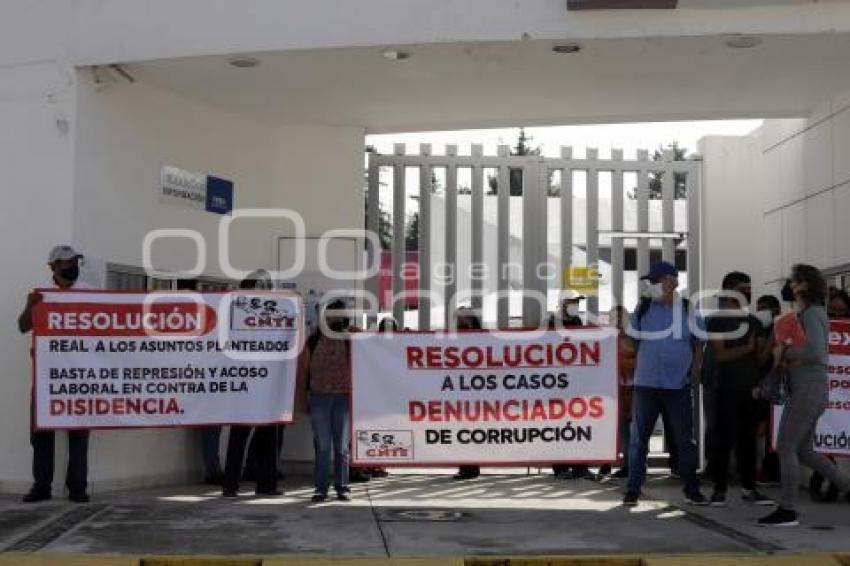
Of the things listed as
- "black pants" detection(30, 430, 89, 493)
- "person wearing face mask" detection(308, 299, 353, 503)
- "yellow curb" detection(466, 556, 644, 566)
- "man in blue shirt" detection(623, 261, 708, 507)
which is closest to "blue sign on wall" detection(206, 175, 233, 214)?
"person wearing face mask" detection(308, 299, 353, 503)

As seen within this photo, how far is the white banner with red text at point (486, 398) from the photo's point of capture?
8820 mm

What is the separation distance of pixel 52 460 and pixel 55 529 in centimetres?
133

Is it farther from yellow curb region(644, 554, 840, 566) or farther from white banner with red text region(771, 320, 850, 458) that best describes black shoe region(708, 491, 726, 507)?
yellow curb region(644, 554, 840, 566)

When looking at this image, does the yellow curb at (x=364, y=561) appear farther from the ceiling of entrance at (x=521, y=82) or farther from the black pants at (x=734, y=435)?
the ceiling of entrance at (x=521, y=82)

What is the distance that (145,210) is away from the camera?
992 cm

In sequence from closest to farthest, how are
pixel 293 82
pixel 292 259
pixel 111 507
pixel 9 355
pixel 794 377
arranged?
pixel 794 377
pixel 111 507
pixel 9 355
pixel 293 82
pixel 292 259

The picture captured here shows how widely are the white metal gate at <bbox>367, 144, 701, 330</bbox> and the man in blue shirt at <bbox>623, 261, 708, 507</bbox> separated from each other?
10.8 ft

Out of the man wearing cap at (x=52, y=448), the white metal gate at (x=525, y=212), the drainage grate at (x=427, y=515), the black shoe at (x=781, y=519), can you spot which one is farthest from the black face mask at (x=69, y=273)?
the black shoe at (x=781, y=519)

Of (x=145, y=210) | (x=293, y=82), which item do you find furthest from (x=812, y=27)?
(x=145, y=210)

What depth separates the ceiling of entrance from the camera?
898cm

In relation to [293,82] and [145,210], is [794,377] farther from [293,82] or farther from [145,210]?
[145,210]

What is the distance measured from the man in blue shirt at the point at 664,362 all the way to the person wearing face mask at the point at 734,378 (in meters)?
0.42

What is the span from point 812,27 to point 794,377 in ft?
8.88

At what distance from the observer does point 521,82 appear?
9.93m
